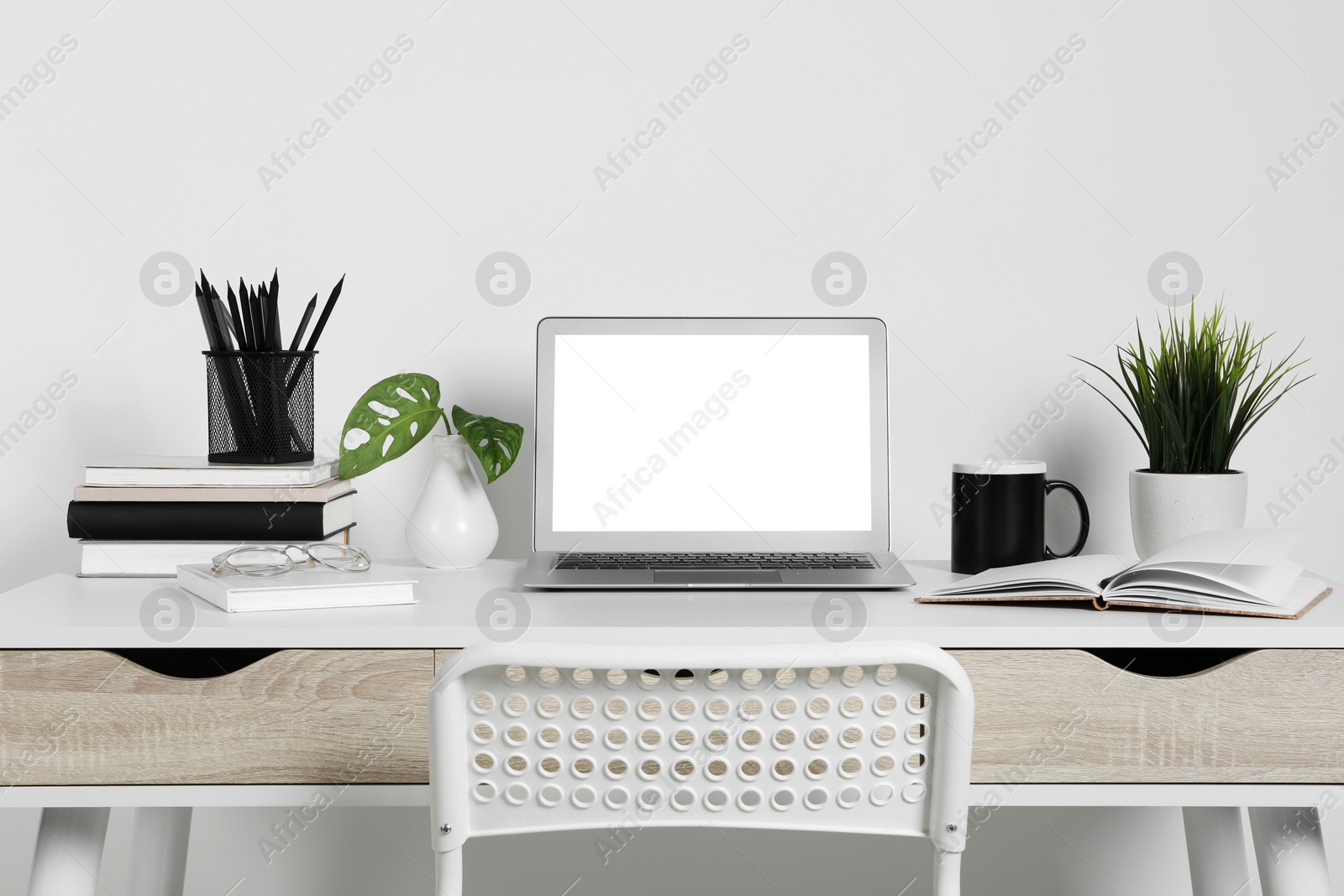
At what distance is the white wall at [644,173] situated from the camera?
55.2 inches

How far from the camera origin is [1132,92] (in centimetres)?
141

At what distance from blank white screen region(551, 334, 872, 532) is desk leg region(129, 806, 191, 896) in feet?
2.01

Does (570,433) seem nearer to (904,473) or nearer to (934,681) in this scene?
(904,473)

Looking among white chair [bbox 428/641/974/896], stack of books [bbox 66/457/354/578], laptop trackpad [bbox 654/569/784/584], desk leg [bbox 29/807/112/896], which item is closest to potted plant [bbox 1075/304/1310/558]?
laptop trackpad [bbox 654/569/784/584]

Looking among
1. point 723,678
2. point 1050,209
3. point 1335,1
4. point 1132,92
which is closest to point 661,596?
point 723,678

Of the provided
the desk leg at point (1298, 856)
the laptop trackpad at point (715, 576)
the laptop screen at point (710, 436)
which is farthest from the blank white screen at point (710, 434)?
the desk leg at point (1298, 856)

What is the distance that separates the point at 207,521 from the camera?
116 centimetres

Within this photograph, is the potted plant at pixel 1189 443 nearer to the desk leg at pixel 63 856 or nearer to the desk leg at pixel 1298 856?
the desk leg at pixel 1298 856

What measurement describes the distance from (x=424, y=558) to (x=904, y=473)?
656mm

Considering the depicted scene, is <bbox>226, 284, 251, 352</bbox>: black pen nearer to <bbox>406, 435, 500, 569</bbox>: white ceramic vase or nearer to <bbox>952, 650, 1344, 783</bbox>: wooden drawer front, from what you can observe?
<bbox>406, 435, 500, 569</bbox>: white ceramic vase

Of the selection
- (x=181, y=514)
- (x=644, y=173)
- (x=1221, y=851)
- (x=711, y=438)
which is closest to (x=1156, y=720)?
(x=1221, y=851)

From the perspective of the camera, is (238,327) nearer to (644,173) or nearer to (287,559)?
(287,559)

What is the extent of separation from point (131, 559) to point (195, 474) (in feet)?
0.39

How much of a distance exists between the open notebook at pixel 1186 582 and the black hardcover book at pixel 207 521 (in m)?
0.67
